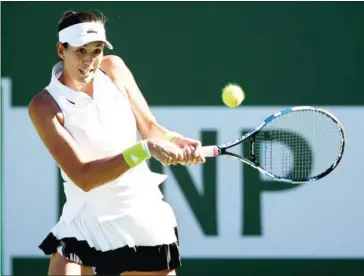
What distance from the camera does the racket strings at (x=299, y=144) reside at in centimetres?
484

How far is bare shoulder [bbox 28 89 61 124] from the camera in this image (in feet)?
11.7

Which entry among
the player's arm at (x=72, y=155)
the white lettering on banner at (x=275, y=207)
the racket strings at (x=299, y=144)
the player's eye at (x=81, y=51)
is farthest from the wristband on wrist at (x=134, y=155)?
the white lettering on banner at (x=275, y=207)

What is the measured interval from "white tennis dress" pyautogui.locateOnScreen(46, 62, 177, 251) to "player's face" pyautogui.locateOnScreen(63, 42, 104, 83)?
0.06 m

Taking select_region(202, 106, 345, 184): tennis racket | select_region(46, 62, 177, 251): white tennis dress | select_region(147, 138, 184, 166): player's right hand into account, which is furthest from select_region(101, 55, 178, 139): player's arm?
select_region(202, 106, 345, 184): tennis racket

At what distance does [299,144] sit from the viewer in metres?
5.46

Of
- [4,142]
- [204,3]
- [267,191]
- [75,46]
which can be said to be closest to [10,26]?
[4,142]

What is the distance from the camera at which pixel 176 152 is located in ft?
11.6

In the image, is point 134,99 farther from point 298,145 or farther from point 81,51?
point 298,145

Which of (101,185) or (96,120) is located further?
(96,120)

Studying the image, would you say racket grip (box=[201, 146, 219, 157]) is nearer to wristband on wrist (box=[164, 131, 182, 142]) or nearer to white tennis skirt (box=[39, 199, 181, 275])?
wristband on wrist (box=[164, 131, 182, 142])

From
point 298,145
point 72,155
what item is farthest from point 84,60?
point 298,145

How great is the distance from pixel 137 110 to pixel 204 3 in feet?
5.75

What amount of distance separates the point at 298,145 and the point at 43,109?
84.0 inches

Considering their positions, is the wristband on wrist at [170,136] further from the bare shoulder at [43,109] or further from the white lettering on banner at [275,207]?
the white lettering on banner at [275,207]
